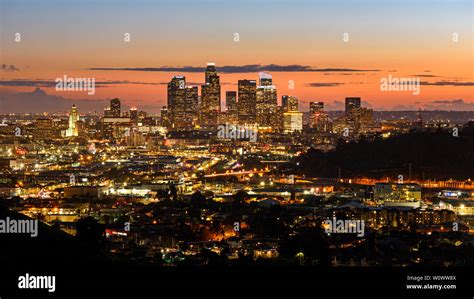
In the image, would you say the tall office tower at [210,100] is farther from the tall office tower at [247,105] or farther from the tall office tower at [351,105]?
the tall office tower at [351,105]

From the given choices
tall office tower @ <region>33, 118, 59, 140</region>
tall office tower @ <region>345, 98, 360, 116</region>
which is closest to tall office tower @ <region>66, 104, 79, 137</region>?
tall office tower @ <region>33, 118, 59, 140</region>

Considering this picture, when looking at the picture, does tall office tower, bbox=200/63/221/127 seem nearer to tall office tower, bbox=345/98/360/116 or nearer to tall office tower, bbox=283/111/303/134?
tall office tower, bbox=283/111/303/134

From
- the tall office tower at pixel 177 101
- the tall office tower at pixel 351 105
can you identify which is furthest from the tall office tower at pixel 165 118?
the tall office tower at pixel 351 105

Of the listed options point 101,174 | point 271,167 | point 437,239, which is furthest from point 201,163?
point 437,239

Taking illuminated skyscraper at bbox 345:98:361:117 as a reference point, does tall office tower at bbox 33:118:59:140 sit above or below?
below

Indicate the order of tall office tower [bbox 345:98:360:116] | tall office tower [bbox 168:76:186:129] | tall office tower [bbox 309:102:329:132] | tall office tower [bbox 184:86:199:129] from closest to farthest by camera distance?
tall office tower [bbox 345:98:360:116]
tall office tower [bbox 168:76:186:129]
tall office tower [bbox 184:86:199:129]
tall office tower [bbox 309:102:329:132]

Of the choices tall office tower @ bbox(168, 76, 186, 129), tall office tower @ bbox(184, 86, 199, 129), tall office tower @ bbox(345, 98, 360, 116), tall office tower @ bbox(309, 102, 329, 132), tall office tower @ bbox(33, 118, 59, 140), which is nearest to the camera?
tall office tower @ bbox(33, 118, 59, 140)

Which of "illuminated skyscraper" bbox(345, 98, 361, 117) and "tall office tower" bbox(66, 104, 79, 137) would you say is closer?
"tall office tower" bbox(66, 104, 79, 137)
